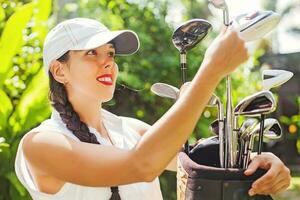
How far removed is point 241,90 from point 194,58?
0.55m

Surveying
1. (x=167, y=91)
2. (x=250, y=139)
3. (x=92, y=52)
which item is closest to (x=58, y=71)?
(x=92, y=52)

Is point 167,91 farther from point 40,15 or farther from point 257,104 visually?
point 40,15

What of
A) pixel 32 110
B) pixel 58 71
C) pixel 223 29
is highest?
pixel 223 29

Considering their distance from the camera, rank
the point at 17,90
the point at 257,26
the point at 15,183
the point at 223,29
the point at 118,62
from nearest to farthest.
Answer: the point at 257,26
the point at 223,29
the point at 15,183
the point at 17,90
the point at 118,62

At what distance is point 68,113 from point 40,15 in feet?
7.58

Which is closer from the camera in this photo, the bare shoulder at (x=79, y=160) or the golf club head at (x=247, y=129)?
the bare shoulder at (x=79, y=160)

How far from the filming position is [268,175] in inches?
58.3

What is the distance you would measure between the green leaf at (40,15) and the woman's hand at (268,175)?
99.5 inches

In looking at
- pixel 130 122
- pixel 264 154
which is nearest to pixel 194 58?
pixel 130 122

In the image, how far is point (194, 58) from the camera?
432cm

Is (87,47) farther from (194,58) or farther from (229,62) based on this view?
(194,58)

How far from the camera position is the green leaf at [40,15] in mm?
3768

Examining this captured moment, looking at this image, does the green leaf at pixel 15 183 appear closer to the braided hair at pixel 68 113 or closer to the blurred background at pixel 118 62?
the blurred background at pixel 118 62

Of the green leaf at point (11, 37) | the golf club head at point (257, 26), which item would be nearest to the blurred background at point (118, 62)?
the green leaf at point (11, 37)
